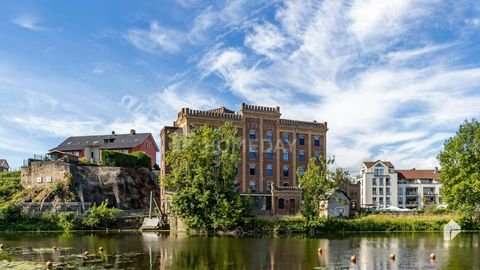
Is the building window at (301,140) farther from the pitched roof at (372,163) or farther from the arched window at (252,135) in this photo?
the pitched roof at (372,163)

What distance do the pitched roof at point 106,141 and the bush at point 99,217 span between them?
31100 mm

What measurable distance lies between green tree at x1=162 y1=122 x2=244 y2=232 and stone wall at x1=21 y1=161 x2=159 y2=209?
1833cm

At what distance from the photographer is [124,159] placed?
78625 millimetres

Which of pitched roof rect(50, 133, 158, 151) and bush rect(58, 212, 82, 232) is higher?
pitched roof rect(50, 133, 158, 151)

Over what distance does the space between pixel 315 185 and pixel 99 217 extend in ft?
92.5

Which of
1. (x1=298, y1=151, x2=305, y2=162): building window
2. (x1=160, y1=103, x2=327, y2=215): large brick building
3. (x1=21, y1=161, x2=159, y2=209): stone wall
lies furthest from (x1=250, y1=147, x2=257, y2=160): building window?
(x1=21, y1=161, x2=159, y2=209): stone wall

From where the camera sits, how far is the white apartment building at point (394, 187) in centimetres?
11088

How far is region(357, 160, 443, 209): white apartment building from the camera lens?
110875mm

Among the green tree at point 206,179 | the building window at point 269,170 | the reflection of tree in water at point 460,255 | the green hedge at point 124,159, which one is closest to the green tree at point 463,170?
the reflection of tree in water at point 460,255

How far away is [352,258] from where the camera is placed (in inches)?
1201

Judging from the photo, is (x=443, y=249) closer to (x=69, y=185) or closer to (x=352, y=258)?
(x=352, y=258)

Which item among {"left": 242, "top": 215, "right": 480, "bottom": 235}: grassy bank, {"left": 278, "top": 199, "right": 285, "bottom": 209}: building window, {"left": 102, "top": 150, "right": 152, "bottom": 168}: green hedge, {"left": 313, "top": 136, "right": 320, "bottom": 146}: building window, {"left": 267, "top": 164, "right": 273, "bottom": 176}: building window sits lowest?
{"left": 242, "top": 215, "right": 480, "bottom": 235}: grassy bank

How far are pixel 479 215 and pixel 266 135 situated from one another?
32212mm

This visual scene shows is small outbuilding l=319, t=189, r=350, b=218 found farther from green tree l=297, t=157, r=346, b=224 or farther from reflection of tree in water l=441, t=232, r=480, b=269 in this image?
reflection of tree in water l=441, t=232, r=480, b=269
